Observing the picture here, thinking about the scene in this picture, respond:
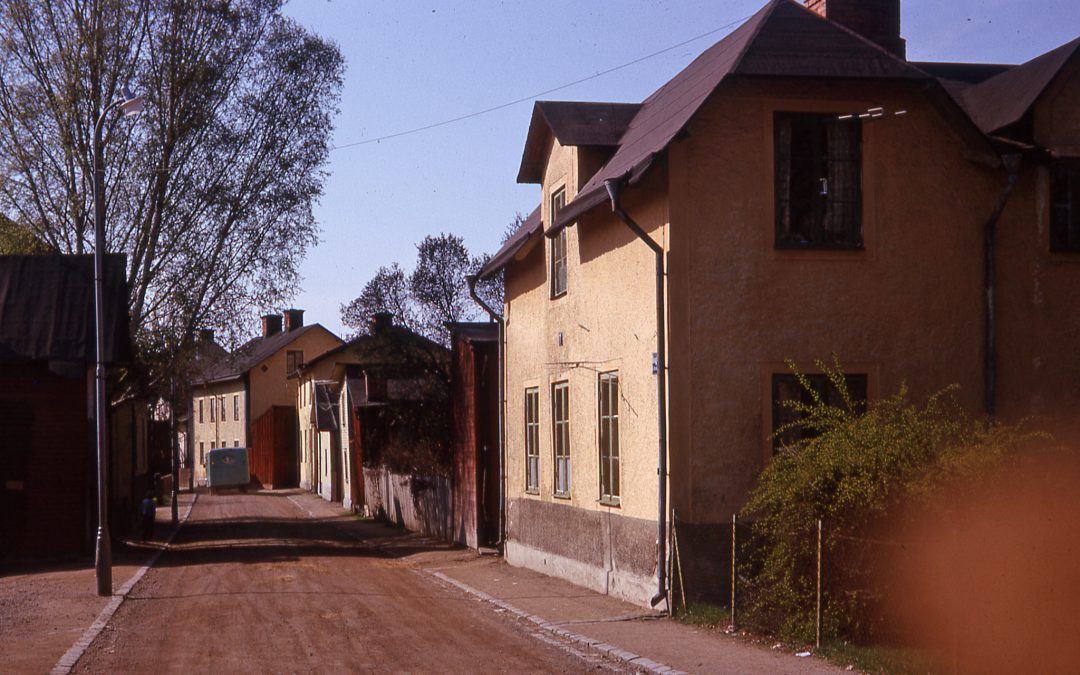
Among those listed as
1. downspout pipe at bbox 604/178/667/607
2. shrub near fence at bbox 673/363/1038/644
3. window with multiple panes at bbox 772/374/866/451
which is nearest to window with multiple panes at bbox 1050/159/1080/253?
window with multiple panes at bbox 772/374/866/451

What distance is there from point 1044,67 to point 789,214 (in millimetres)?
4123

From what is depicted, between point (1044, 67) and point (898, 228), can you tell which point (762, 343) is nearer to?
point (898, 228)

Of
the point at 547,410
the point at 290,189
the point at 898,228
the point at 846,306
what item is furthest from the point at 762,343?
the point at 290,189

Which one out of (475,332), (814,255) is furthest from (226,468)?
(814,255)

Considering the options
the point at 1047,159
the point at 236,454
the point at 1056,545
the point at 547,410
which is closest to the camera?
the point at 1056,545

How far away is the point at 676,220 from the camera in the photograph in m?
14.8

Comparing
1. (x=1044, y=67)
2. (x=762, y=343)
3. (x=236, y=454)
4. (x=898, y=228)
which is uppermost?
(x=1044, y=67)

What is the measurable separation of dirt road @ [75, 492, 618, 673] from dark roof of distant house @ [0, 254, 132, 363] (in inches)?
183

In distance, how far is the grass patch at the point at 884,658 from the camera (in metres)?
10.5

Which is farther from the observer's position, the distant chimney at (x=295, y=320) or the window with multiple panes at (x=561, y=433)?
the distant chimney at (x=295, y=320)

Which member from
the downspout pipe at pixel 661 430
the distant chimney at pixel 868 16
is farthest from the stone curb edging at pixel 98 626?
the distant chimney at pixel 868 16

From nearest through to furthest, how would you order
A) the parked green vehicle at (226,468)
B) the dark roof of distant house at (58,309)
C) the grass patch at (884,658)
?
the grass patch at (884,658)
the dark roof of distant house at (58,309)
the parked green vehicle at (226,468)

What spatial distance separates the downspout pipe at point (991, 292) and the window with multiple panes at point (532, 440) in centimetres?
855

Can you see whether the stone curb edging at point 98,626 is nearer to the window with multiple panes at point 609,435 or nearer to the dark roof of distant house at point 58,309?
the dark roof of distant house at point 58,309
